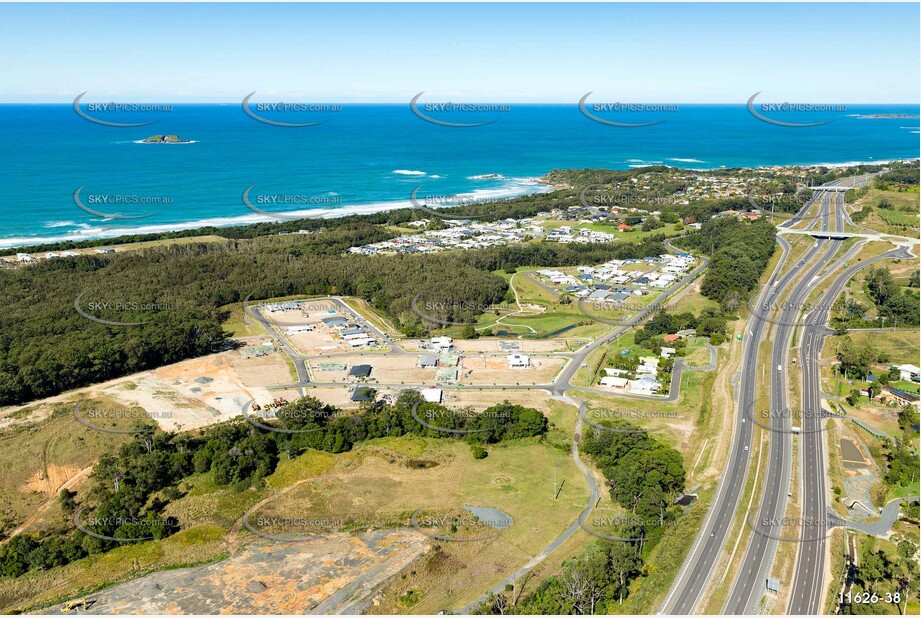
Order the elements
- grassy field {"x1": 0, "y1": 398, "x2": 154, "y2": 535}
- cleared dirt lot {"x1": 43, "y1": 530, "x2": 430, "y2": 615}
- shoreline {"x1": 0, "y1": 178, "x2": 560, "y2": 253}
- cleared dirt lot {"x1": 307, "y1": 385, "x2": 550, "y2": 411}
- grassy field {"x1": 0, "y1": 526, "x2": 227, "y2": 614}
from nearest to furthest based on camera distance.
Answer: cleared dirt lot {"x1": 43, "y1": 530, "x2": 430, "y2": 615} → grassy field {"x1": 0, "y1": 526, "x2": 227, "y2": 614} → grassy field {"x1": 0, "y1": 398, "x2": 154, "y2": 535} → cleared dirt lot {"x1": 307, "y1": 385, "x2": 550, "y2": 411} → shoreline {"x1": 0, "y1": 178, "x2": 560, "y2": 253}

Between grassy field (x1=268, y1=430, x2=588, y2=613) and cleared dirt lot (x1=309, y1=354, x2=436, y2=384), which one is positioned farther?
cleared dirt lot (x1=309, y1=354, x2=436, y2=384)

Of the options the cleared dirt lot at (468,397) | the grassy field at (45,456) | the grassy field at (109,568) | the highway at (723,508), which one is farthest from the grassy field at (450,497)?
the grassy field at (45,456)

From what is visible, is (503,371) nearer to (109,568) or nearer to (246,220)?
(109,568)

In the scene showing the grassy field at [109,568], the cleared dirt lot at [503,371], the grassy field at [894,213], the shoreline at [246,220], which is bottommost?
the grassy field at [109,568]

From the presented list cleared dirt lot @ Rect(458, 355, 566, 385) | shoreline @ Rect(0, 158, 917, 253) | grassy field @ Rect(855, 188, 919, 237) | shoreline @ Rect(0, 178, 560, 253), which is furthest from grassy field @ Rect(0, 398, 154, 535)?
grassy field @ Rect(855, 188, 919, 237)

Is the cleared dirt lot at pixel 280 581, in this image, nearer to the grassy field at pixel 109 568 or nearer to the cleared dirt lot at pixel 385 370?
the grassy field at pixel 109 568

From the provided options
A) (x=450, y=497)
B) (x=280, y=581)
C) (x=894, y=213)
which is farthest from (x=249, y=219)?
(x=894, y=213)

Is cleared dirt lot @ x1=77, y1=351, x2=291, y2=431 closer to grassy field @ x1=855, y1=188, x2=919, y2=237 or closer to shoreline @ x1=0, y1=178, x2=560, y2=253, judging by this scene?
shoreline @ x1=0, y1=178, x2=560, y2=253

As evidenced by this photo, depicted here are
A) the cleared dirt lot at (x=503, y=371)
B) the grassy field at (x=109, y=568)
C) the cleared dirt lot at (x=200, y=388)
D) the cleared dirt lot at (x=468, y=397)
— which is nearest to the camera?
the grassy field at (x=109, y=568)

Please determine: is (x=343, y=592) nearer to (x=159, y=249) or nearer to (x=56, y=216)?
(x=159, y=249)

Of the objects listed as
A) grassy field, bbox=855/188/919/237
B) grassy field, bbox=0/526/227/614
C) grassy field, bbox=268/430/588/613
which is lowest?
grassy field, bbox=0/526/227/614

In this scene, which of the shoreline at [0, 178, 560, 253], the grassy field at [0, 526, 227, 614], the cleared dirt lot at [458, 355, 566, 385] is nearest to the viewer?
the grassy field at [0, 526, 227, 614]
